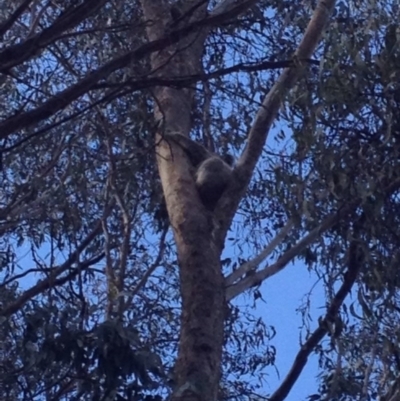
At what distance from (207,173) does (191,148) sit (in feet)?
2.51

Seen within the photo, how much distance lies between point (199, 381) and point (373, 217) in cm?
185

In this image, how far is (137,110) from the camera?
9.20 meters

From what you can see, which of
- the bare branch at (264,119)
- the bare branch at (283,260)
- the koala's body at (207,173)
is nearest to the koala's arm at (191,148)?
the koala's body at (207,173)

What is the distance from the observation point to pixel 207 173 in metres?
7.87

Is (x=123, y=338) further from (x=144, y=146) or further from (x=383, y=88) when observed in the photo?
(x=144, y=146)

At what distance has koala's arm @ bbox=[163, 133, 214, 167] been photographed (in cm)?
825

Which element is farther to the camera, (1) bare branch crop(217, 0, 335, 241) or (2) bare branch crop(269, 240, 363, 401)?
(2) bare branch crop(269, 240, 363, 401)

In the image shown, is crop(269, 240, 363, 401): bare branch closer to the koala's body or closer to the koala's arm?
the koala's body

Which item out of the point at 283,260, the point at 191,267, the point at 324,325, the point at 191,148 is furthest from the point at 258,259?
the point at 191,267

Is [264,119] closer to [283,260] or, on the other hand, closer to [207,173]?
[207,173]

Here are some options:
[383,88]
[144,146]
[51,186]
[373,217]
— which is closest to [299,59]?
[383,88]

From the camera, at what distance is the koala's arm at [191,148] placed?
325 inches

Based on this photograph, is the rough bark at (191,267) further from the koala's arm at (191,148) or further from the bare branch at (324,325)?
the bare branch at (324,325)

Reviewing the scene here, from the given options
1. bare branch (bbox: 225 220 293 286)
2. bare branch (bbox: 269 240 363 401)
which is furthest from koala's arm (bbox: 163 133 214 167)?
bare branch (bbox: 269 240 363 401)
